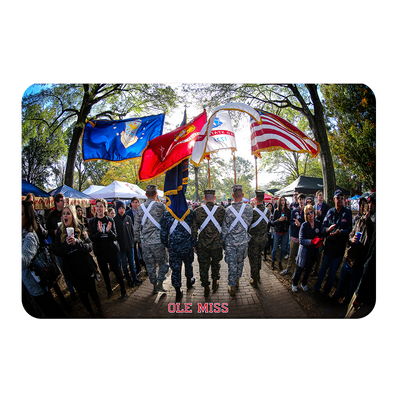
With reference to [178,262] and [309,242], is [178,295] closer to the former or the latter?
[178,262]

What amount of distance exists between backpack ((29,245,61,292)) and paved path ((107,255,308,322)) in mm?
881

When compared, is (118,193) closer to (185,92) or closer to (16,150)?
(16,150)

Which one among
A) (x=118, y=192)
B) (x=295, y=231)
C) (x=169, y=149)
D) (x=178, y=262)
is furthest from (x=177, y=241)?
(x=295, y=231)

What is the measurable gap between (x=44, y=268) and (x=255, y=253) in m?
3.40

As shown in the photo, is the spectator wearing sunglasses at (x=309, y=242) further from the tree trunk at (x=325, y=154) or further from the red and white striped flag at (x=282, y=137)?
the red and white striped flag at (x=282, y=137)

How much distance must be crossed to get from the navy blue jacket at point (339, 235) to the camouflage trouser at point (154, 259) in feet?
9.57

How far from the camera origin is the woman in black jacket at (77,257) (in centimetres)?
223

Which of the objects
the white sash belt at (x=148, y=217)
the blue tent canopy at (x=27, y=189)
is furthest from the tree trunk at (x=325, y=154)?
the blue tent canopy at (x=27, y=189)

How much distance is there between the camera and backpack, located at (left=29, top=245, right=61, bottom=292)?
6.89ft

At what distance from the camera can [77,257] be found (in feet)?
7.36

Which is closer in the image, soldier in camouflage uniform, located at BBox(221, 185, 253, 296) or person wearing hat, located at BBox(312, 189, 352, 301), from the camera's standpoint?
person wearing hat, located at BBox(312, 189, 352, 301)

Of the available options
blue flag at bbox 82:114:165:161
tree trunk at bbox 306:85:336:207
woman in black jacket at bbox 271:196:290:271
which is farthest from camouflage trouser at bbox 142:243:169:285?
tree trunk at bbox 306:85:336:207

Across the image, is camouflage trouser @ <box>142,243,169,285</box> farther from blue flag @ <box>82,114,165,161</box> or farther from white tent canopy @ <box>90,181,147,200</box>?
blue flag @ <box>82,114,165,161</box>

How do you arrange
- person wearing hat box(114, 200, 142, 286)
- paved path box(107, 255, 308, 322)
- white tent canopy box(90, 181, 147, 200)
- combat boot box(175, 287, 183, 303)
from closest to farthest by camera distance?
paved path box(107, 255, 308, 322) < combat boot box(175, 287, 183, 303) < person wearing hat box(114, 200, 142, 286) < white tent canopy box(90, 181, 147, 200)
